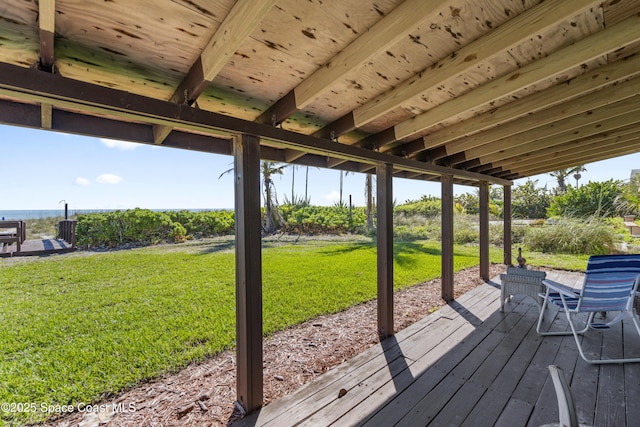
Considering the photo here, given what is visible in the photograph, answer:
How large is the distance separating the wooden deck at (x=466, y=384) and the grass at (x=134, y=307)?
4.59ft

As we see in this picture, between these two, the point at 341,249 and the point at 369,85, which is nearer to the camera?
the point at 369,85

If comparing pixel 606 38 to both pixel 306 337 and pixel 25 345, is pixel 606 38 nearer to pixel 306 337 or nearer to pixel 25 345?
pixel 306 337

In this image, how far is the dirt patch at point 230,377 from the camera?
2.08 metres

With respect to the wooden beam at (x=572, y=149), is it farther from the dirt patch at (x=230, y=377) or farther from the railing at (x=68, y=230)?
the railing at (x=68, y=230)

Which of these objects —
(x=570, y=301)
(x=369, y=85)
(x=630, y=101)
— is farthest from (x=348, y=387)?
(x=630, y=101)

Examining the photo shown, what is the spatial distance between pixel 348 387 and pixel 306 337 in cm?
115

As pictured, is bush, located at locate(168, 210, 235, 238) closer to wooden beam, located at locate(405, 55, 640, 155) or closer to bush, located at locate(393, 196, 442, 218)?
bush, located at locate(393, 196, 442, 218)

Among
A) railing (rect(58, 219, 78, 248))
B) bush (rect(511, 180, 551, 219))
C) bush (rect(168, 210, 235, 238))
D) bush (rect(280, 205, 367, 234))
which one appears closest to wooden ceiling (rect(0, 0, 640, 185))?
railing (rect(58, 219, 78, 248))

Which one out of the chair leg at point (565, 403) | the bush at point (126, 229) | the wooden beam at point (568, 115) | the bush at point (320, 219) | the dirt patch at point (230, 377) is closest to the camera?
the chair leg at point (565, 403)

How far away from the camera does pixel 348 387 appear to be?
2318 mm

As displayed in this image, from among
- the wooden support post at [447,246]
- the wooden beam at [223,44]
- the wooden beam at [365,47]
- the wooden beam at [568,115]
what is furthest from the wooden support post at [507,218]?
the wooden beam at [223,44]

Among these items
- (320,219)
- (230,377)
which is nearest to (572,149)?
(230,377)

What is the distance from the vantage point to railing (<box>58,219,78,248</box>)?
6828 mm

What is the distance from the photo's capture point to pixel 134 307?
14.1ft
